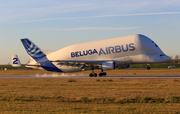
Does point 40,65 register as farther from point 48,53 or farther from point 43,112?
point 43,112

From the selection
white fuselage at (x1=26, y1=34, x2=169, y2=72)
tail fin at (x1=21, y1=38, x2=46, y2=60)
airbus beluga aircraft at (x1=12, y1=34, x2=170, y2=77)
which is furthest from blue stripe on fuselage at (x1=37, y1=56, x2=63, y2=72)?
white fuselage at (x1=26, y1=34, x2=169, y2=72)

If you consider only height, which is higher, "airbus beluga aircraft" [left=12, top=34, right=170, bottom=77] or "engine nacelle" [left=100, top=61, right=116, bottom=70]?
"airbus beluga aircraft" [left=12, top=34, right=170, bottom=77]

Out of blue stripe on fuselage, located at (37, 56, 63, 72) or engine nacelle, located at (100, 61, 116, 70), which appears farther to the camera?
blue stripe on fuselage, located at (37, 56, 63, 72)

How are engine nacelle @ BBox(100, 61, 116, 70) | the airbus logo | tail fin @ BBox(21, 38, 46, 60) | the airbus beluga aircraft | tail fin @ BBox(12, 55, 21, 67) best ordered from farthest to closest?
tail fin @ BBox(12, 55, 21, 67) < tail fin @ BBox(21, 38, 46, 60) < engine nacelle @ BBox(100, 61, 116, 70) < the airbus beluga aircraft < the airbus logo

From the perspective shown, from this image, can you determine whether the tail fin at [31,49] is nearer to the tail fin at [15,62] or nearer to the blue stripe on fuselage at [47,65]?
the blue stripe on fuselage at [47,65]

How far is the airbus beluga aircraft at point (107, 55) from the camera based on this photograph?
44.1 metres

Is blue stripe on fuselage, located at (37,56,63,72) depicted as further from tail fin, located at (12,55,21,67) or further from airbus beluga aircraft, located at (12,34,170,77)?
tail fin, located at (12,55,21,67)

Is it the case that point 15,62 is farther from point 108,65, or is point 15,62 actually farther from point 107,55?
point 108,65

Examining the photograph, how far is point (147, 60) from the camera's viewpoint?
146ft

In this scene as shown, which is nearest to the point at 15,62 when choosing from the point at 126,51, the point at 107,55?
the point at 107,55

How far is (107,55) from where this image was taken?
45.5 m

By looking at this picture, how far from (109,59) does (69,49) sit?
384 inches

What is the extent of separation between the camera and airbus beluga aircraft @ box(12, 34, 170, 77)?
145 ft

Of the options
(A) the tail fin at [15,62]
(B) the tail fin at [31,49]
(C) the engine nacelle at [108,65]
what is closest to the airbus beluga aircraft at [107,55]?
(C) the engine nacelle at [108,65]
